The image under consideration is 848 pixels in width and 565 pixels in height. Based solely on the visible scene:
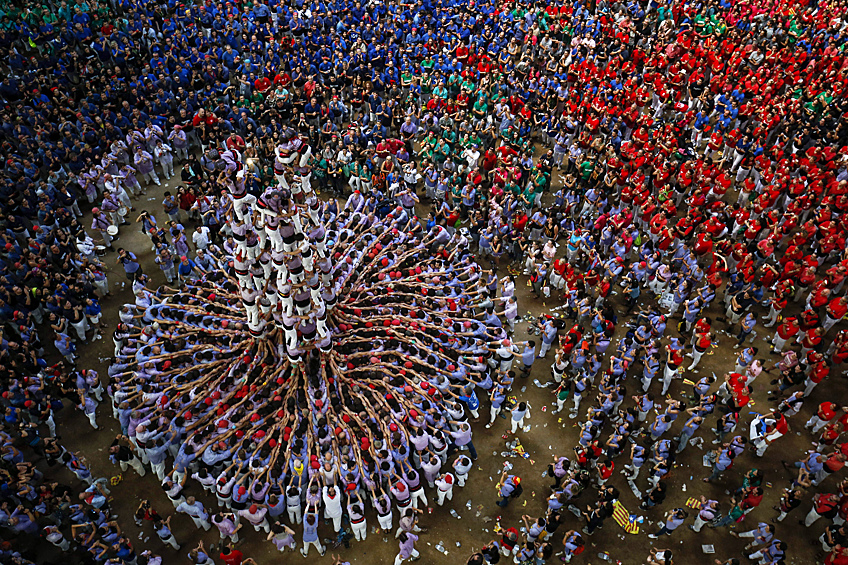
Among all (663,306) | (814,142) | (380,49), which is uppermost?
(814,142)

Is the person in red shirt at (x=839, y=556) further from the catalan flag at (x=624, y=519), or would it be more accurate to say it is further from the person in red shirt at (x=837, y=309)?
the person in red shirt at (x=837, y=309)

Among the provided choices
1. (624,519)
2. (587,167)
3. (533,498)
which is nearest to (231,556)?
(533,498)

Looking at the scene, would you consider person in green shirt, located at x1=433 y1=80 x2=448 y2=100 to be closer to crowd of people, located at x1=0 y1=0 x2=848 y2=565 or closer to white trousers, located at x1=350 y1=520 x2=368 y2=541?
crowd of people, located at x1=0 y1=0 x2=848 y2=565

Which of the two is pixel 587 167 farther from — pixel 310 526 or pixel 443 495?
pixel 310 526

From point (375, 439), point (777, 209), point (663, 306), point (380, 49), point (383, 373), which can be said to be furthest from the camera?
point (380, 49)

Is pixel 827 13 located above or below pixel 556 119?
above

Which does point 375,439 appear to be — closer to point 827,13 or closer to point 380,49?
point 380,49

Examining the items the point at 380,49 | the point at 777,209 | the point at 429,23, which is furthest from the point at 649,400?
the point at 429,23
